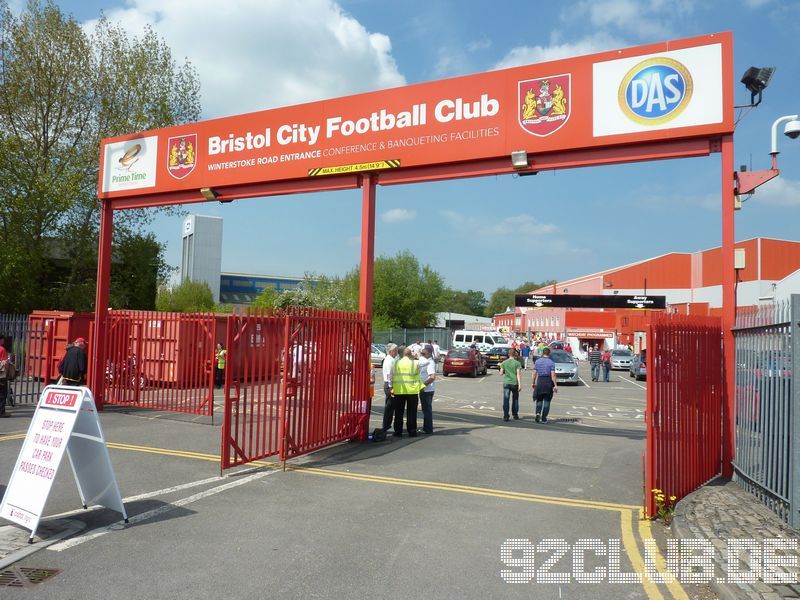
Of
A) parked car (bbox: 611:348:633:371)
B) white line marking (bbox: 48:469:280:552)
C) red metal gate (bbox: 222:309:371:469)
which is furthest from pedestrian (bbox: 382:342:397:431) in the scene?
parked car (bbox: 611:348:633:371)

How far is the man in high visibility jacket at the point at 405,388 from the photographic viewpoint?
36.6 feet

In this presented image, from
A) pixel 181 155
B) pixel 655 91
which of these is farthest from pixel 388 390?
pixel 181 155

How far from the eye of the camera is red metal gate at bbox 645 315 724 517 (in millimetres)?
6348

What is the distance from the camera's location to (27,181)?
934 inches

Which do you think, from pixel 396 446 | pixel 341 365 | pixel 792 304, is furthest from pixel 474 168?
pixel 792 304

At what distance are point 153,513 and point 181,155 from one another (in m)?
9.49

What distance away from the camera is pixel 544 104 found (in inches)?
392

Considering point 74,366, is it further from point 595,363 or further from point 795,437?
point 595,363

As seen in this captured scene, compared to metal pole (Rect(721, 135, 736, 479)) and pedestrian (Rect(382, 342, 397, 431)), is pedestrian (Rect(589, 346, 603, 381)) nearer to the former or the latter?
pedestrian (Rect(382, 342, 397, 431))

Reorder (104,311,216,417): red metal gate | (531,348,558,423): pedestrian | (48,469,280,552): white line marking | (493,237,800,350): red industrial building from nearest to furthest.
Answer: (48,469,280,552): white line marking
(104,311,216,417): red metal gate
(531,348,558,423): pedestrian
(493,237,800,350): red industrial building

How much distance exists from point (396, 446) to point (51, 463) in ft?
19.0

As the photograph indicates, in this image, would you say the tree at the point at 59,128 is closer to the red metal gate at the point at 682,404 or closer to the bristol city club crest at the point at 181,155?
the bristol city club crest at the point at 181,155

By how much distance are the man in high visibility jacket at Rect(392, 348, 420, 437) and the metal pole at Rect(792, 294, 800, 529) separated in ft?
21.3

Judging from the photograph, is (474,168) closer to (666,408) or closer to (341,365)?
(341,365)
